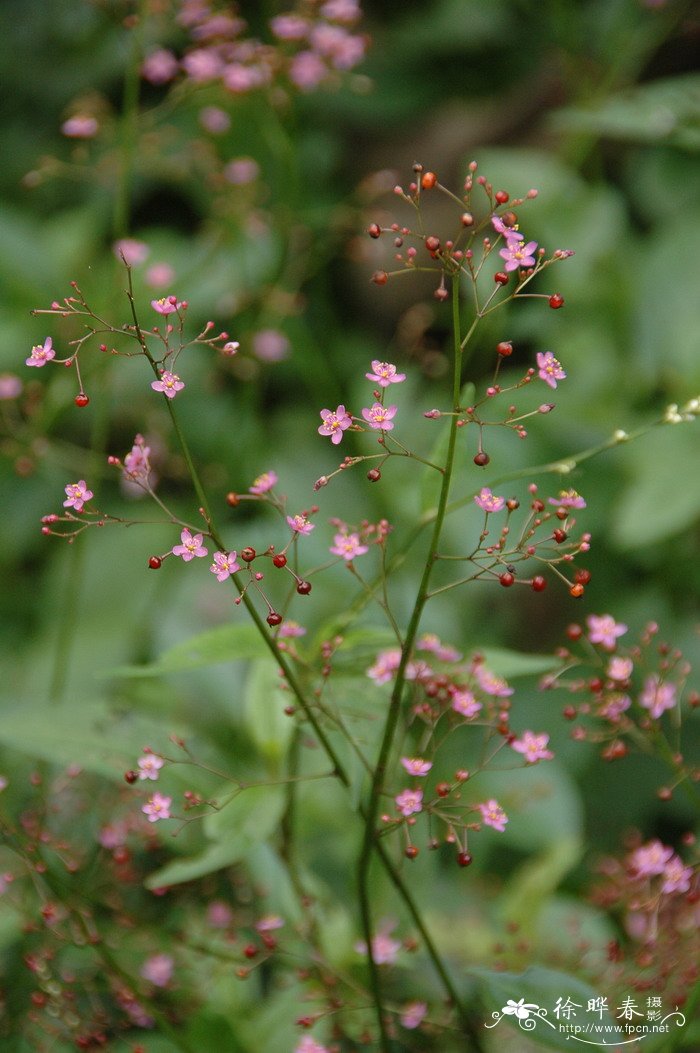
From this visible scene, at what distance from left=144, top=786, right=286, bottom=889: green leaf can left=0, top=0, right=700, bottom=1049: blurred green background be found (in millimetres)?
174

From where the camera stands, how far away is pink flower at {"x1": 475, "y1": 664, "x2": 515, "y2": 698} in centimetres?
107

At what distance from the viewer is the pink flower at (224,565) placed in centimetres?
87

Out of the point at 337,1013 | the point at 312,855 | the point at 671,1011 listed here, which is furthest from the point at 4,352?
the point at 671,1011

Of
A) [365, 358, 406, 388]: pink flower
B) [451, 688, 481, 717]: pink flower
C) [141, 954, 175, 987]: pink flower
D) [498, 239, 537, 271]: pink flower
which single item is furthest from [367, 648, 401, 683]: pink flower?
[141, 954, 175, 987]: pink flower

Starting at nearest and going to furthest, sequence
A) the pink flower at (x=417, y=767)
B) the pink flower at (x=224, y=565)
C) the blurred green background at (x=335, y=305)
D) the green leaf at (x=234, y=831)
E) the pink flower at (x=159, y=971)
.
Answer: the pink flower at (x=224, y=565) < the pink flower at (x=417, y=767) < the green leaf at (x=234, y=831) < the pink flower at (x=159, y=971) < the blurred green background at (x=335, y=305)

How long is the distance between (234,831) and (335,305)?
8.08ft

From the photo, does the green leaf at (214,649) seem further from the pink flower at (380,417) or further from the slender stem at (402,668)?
the pink flower at (380,417)

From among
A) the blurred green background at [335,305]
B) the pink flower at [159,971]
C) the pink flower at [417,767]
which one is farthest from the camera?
the blurred green background at [335,305]

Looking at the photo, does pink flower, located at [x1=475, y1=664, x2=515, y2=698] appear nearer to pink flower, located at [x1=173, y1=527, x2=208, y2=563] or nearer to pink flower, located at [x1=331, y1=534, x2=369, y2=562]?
pink flower, located at [x1=331, y1=534, x2=369, y2=562]

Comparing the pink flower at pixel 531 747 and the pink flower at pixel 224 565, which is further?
the pink flower at pixel 531 747

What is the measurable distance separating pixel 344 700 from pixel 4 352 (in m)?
1.73

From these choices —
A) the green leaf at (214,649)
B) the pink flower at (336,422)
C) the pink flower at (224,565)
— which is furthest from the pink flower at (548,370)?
the green leaf at (214,649)

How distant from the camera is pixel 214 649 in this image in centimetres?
110

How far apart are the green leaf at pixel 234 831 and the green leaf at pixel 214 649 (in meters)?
0.15
